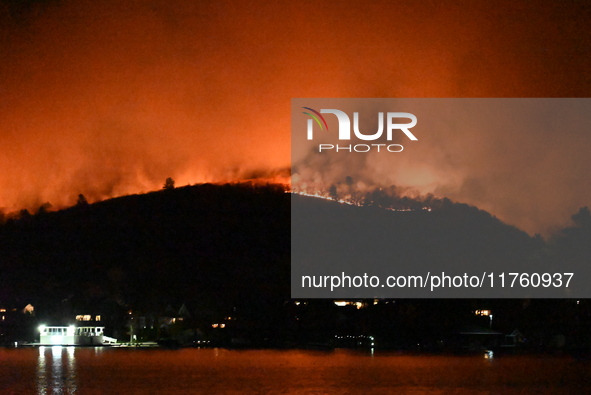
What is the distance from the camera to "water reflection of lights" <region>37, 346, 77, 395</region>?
43562 mm

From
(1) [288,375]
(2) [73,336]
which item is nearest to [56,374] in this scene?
(1) [288,375]

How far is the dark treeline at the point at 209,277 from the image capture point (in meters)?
95.1

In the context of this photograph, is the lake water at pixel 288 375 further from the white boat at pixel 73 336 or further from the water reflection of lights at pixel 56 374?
the white boat at pixel 73 336

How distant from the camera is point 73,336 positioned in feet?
325

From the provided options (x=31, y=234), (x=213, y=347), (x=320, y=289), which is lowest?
(x=213, y=347)

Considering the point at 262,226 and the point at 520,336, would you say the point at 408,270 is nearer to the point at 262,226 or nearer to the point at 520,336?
the point at 520,336

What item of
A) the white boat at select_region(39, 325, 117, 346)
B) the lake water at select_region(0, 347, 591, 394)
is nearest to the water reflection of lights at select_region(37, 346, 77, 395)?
the lake water at select_region(0, 347, 591, 394)

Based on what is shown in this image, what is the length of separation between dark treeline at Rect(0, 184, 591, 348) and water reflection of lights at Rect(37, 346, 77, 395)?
102ft

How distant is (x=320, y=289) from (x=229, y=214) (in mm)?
34978

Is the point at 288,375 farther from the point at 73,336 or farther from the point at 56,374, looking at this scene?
the point at 73,336

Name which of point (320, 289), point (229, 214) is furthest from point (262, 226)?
point (320, 289)

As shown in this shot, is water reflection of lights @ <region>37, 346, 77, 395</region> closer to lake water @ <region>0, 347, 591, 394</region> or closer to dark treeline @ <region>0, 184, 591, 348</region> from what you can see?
lake water @ <region>0, 347, 591, 394</region>

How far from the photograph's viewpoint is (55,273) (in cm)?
11694

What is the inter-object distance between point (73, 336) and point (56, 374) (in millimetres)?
48636
